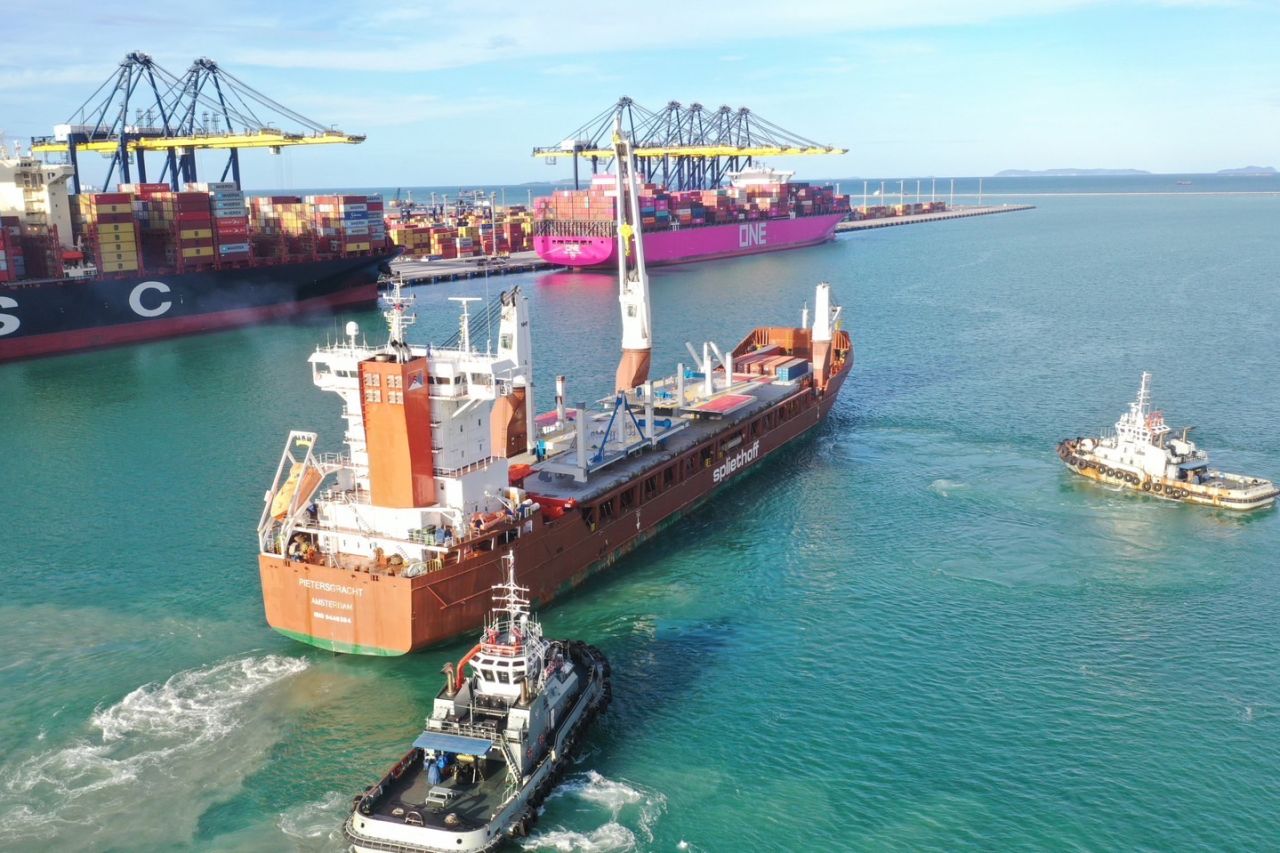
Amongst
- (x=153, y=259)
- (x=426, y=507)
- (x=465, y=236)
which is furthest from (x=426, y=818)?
(x=465, y=236)

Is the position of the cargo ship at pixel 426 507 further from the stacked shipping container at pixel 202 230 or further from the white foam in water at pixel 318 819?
the stacked shipping container at pixel 202 230

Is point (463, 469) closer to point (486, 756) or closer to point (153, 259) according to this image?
point (486, 756)

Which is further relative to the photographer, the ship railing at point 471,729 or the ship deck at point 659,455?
the ship deck at point 659,455

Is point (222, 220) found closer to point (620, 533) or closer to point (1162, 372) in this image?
point (620, 533)

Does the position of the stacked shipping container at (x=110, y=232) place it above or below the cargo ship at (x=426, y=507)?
above

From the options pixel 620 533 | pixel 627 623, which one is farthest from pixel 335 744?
pixel 620 533

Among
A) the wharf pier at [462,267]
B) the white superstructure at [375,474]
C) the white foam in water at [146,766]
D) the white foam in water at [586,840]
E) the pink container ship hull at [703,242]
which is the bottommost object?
the white foam in water at [586,840]

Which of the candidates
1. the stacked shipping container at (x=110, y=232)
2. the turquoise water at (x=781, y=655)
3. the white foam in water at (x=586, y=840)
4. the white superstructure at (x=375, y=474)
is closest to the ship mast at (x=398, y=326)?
the white superstructure at (x=375, y=474)

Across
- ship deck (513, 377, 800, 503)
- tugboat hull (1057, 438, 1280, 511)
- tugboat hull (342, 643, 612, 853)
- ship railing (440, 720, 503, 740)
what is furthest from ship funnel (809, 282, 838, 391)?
ship railing (440, 720, 503, 740)
